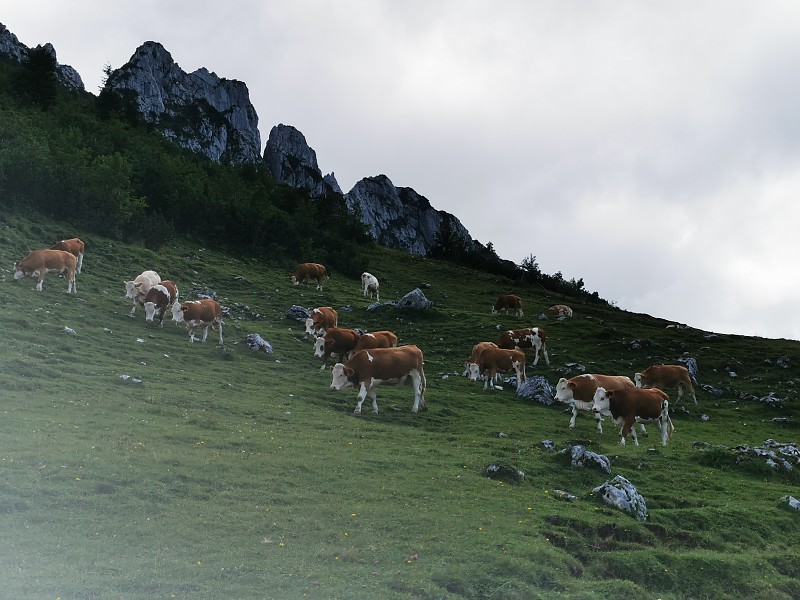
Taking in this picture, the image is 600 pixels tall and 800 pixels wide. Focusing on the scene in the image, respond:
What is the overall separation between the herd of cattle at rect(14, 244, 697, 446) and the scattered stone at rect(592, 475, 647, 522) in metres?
7.22

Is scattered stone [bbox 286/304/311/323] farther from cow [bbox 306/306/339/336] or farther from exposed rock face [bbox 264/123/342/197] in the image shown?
exposed rock face [bbox 264/123/342/197]

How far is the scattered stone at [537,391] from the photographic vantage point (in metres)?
27.8

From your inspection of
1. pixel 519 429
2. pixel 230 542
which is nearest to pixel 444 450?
pixel 519 429

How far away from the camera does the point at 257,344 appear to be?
28.3 meters

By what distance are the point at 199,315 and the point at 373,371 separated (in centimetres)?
1014

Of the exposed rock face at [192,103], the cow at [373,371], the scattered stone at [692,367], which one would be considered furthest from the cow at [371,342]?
the exposed rock face at [192,103]

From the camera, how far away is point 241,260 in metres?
53.2

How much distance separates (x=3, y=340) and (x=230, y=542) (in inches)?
568

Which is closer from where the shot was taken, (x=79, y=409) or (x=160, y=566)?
(x=160, y=566)

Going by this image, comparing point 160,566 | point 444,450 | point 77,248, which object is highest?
point 77,248

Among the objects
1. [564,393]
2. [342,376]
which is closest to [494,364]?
[564,393]

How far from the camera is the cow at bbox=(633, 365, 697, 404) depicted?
30875 mm

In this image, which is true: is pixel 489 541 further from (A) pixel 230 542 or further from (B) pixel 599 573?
(A) pixel 230 542

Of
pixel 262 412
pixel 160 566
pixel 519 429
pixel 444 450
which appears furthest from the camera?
pixel 519 429
